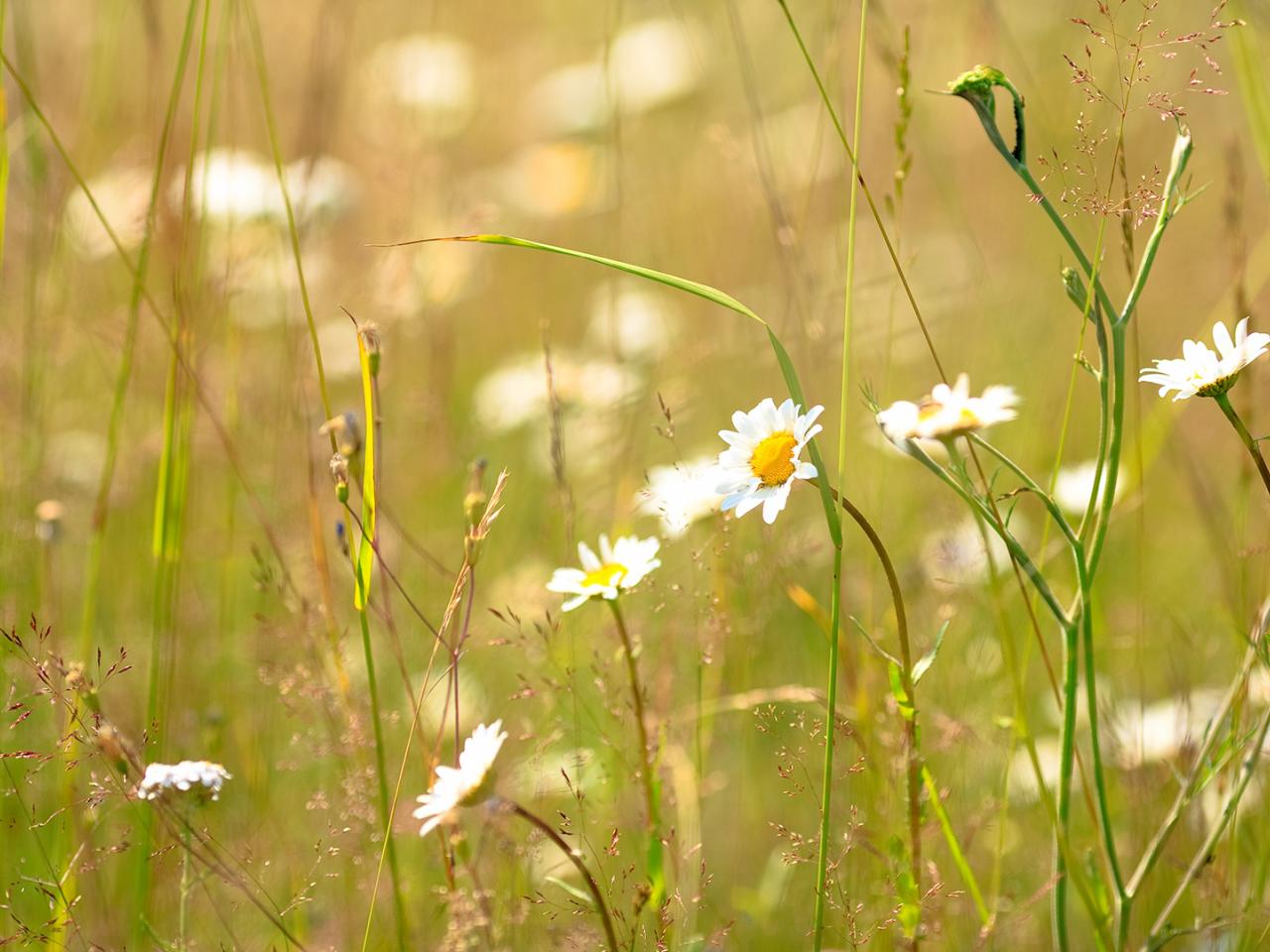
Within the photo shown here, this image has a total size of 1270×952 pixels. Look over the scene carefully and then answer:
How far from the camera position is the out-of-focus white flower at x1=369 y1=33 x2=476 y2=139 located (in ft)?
12.6

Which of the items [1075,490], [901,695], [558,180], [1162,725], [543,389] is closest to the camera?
[901,695]

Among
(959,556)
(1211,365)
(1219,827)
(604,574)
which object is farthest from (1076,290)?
(959,556)

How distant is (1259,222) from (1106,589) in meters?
1.42

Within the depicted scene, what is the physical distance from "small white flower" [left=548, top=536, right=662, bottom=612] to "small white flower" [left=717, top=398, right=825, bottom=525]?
Result: 120 millimetres

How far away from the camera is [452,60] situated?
418 centimetres

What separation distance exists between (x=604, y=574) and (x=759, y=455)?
0.79 feet

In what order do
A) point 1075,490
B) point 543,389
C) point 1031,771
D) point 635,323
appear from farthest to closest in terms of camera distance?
point 635,323 → point 543,389 → point 1075,490 → point 1031,771

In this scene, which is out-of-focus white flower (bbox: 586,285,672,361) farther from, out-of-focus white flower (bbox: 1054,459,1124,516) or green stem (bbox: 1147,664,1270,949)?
green stem (bbox: 1147,664,1270,949)

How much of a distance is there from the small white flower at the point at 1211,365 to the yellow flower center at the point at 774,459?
306 mm

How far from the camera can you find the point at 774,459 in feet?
3.62

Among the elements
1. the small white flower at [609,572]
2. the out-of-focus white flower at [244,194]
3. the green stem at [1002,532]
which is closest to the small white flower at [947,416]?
the green stem at [1002,532]

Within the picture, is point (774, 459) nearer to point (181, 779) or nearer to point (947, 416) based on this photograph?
point (947, 416)

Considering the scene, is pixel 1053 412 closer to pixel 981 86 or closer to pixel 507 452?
pixel 507 452

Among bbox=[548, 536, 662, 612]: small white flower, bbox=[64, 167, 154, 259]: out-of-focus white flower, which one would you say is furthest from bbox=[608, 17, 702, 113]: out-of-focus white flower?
bbox=[548, 536, 662, 612]: small white flower
